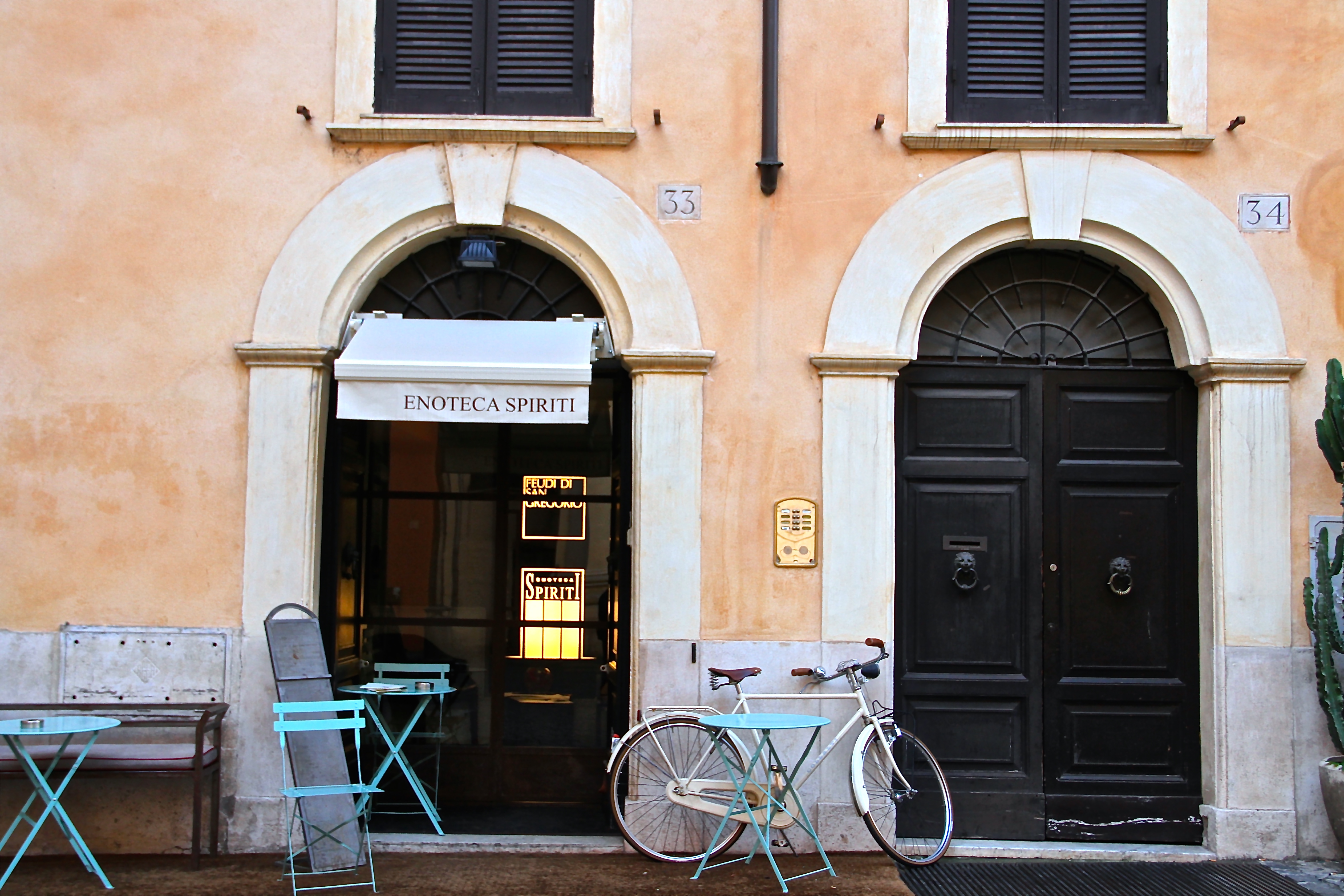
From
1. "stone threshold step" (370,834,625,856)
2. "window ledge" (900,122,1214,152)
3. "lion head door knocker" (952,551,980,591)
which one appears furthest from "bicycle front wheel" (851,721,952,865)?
"window ledge" (900,122,1214,152)

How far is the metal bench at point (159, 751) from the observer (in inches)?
235

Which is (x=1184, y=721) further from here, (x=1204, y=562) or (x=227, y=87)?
(x=227, y=87)

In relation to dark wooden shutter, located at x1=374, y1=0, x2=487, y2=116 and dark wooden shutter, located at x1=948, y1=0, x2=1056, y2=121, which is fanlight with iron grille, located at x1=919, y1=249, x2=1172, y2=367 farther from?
dark wooden shutter, located at x1=374, y1=0, x2=487, y2=116

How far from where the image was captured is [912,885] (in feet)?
19.4

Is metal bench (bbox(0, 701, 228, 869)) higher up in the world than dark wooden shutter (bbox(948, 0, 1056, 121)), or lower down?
lower down

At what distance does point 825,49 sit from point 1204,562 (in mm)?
3797

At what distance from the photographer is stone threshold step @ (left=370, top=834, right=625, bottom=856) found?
6.35 meters

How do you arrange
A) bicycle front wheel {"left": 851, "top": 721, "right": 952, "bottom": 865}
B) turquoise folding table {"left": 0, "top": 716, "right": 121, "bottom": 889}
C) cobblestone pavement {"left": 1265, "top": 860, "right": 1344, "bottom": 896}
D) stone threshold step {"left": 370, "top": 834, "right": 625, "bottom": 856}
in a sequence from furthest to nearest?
1. stone threshold step {"left": 370, "top": 834, "right": 625, "bottom": 856}
2. bicycle front wheel {"left": 851, "top": 721, "right": 952, "bottom": 865}
3. cobblestone pavement {"left": 1265, "top": 860, "right": 1344, "bottom": 896}
4. turquoise folding table {"left": 0, "top": 716, "right": 121, "bottom": 889}

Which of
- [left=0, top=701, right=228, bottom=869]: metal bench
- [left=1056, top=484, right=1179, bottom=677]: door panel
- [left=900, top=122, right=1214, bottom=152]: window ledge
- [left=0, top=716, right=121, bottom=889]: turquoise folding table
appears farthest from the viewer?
[left=1056, top=484, right=1179, bottom=677]: door panel

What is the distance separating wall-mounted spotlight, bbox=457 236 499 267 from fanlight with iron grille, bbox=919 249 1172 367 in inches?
104

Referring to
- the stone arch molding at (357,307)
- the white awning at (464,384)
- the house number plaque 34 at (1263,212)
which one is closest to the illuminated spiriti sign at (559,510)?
the stone arch molding at (357,307)

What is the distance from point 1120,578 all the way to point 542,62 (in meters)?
4.68

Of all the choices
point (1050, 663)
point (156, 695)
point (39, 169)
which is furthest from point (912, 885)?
point (39, 169)

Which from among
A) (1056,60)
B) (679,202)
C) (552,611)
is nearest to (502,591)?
(552,611)
